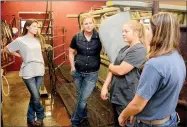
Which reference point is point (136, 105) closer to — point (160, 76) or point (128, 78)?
point (160, 76)

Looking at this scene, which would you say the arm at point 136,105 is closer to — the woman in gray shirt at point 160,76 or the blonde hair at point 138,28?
the woman in gray shirt at point 160,76

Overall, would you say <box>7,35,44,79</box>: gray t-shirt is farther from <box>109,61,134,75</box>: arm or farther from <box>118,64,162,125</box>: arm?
<box>118,64,162,125</box>: arm

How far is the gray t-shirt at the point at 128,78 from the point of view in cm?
163

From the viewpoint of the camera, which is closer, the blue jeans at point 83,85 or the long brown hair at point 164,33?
the long brown hair at point 164,33

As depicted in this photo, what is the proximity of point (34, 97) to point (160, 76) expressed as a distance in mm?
1778

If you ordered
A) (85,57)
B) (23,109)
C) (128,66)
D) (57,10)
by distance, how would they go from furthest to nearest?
1. (57,10)
2. (23,109)
3. (85,57)
4. (128,66)

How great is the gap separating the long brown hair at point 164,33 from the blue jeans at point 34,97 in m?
1.66

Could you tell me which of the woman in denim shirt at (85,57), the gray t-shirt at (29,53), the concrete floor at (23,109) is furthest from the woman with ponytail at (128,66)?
the concrete floor at (23,109)

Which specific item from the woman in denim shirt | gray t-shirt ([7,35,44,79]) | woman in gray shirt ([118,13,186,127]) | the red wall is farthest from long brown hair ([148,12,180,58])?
the red wall

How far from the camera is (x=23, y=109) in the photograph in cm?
325

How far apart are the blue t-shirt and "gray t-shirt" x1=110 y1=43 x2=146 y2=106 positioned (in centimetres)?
50

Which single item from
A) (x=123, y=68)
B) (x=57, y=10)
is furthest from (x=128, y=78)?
(x=57, y=10)

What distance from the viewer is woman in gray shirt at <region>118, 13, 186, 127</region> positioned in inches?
42.1

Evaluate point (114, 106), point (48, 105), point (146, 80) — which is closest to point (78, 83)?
point (114, 106)
